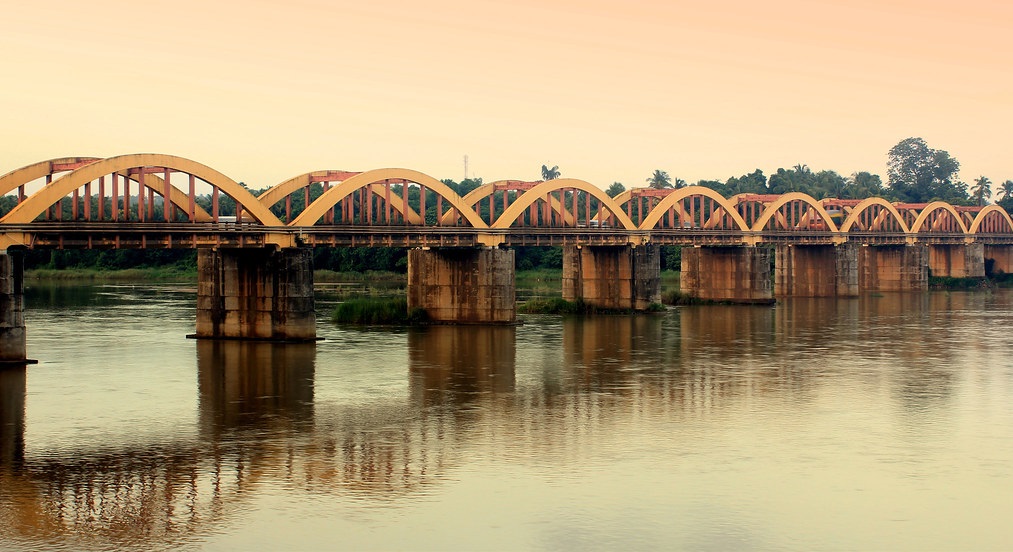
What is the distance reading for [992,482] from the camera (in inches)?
1198

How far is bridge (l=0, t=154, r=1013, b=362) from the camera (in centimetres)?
5512

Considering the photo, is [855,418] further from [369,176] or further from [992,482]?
[369,176]

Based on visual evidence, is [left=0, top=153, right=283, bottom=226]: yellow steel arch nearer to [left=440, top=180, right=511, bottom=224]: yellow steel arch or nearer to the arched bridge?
the arched bridge

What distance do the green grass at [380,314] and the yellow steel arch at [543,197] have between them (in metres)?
8.26

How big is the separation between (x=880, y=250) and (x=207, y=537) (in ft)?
408

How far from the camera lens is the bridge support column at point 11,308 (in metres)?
50.6

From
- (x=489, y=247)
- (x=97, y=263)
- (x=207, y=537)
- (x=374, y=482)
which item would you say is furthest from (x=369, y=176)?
(x=97, y=263)

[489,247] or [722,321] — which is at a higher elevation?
[489,247]

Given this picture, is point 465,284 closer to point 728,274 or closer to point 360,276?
point 728,274

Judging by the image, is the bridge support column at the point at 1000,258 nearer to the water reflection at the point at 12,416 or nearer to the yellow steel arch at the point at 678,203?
the yellow steel arch at the point at 678,203

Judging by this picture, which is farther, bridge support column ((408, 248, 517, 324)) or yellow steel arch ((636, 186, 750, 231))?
yellow steel arch ((636, 186, 750, 231))

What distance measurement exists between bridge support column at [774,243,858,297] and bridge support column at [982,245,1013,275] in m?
47.5

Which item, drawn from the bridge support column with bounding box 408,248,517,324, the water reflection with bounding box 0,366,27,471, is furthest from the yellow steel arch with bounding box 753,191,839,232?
the water reflection with bounding box 0,366,27,471

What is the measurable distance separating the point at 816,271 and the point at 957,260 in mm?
38230
